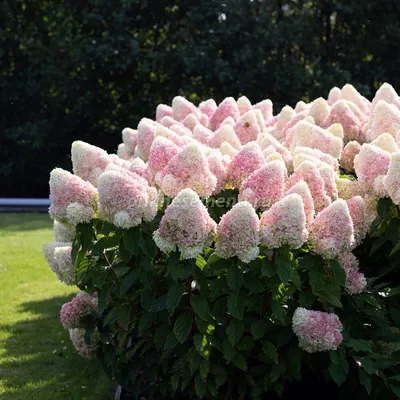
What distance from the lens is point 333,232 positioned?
250 centimetres

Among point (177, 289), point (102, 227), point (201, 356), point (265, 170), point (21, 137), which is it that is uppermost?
point (265, 170)

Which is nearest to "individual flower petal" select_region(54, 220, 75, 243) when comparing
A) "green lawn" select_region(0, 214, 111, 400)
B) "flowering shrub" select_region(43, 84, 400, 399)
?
"flowering shrub" select_region(43, 84, 400, 399)

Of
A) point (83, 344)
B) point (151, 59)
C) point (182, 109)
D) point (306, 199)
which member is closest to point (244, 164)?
point (306, 199)

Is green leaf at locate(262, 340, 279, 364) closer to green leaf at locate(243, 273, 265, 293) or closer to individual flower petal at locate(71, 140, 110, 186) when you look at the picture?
green leaf at locate(243, 273, 265, 293)

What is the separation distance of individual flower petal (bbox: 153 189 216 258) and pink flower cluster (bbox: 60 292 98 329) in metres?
1.05

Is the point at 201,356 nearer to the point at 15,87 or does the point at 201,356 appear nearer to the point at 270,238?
the point at 270,238

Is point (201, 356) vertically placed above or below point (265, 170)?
below

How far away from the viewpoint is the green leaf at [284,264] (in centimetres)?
241

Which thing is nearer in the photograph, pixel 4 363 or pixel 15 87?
pixel 4 363

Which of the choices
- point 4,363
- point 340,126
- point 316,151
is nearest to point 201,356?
point 316,151

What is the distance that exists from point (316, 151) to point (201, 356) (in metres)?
1.12

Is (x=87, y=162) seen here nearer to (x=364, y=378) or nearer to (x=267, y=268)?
(x=267, y=268)

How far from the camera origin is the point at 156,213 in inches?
106

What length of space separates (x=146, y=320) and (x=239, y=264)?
1.57ft
